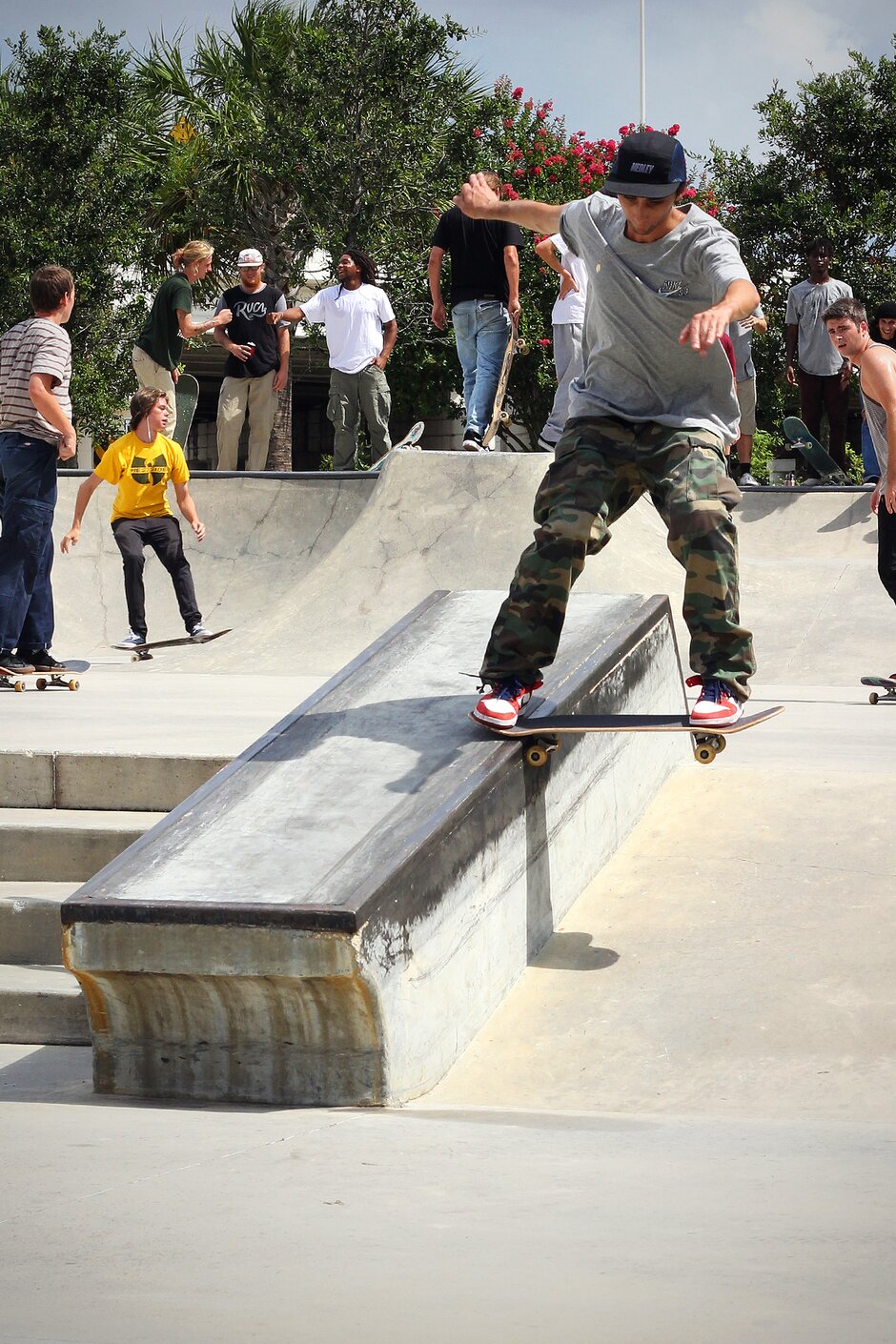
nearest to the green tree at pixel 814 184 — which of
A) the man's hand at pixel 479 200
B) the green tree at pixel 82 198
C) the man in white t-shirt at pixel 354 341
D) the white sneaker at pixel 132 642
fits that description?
the green tree at pixel 82 198

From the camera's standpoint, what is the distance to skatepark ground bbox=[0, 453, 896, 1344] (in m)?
2.00

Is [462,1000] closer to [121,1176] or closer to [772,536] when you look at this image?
[121,1176]

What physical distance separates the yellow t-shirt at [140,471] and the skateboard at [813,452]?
548 cm

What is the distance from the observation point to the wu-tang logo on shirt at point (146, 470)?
9.48 meters

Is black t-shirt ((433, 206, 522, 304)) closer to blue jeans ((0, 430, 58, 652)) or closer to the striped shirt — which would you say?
the striped shirt

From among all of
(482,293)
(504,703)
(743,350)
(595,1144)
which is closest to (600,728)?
(504,703)

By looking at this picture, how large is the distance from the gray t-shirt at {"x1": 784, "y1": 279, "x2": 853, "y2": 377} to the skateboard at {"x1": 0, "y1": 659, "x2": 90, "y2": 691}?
732 cm

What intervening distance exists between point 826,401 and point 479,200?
9503mm

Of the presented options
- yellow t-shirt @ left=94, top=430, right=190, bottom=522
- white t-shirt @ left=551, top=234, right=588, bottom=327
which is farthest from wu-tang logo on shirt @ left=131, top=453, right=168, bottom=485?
white t-shirt @ left=551, top=234, right=588, bottom=327

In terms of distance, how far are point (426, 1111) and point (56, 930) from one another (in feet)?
5.00

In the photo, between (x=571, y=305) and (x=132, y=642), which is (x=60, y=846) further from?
(x=571, y=305)

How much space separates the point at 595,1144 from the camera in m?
2.80

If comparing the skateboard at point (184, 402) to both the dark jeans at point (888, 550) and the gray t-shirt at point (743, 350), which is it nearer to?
the gray t-shirt at point (743, 350)

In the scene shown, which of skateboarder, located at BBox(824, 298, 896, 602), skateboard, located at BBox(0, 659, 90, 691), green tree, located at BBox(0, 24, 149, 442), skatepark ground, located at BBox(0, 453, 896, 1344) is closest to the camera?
skatepark ground, located at BBox(0, 453, 896, 1344)
